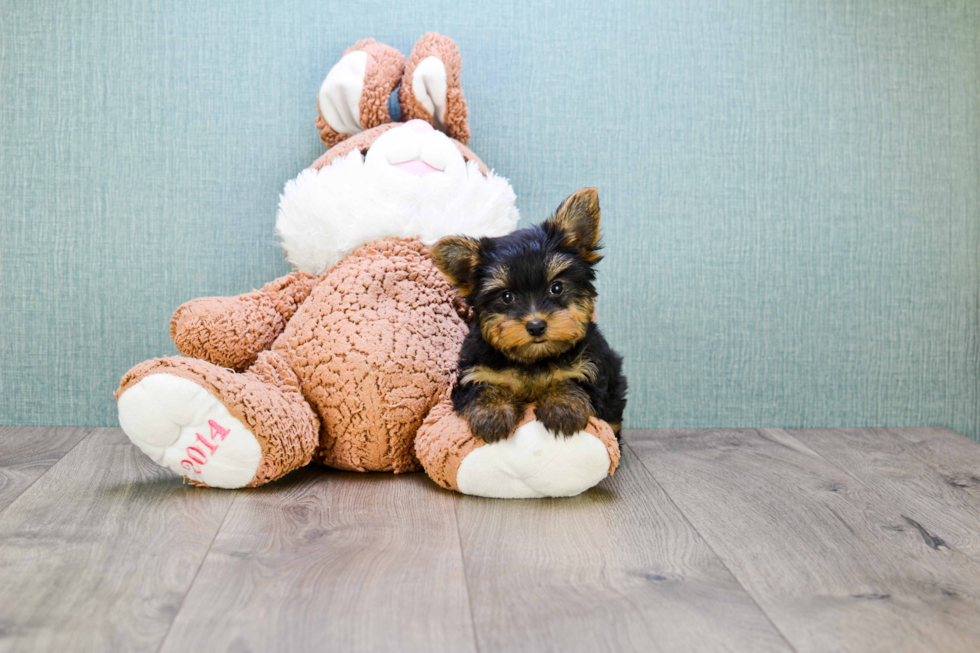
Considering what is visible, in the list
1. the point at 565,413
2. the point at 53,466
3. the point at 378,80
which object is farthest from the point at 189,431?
the point at 378,80

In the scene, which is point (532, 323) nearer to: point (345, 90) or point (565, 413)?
point (565, 413)

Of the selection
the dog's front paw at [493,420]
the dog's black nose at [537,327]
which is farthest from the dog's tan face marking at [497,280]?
the dog's front paw at [493,420]

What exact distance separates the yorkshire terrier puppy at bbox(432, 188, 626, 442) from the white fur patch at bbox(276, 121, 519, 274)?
0.35 m

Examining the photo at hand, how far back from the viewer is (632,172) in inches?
96.7

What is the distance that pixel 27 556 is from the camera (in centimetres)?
140

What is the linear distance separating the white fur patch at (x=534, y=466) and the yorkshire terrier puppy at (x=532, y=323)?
0.11 ft

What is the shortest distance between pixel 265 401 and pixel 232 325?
0.27 metres

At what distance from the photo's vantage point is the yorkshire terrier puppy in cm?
161

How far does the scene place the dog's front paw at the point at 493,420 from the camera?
1667mm

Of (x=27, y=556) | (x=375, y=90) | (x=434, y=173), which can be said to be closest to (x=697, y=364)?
(x=434, y=173)

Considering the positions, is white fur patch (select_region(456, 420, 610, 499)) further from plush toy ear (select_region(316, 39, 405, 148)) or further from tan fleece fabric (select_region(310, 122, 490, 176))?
plush toy ear (select_region(316, 39, 405, 148))

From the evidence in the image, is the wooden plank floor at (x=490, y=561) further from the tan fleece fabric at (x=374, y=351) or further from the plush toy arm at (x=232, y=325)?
the plush toy arm at (x=232, y=325)

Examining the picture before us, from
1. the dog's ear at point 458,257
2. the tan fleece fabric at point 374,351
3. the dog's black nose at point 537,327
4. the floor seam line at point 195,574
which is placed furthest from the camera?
the tan fleece fabric at point 374,351

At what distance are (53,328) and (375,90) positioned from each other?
1.25 meters
